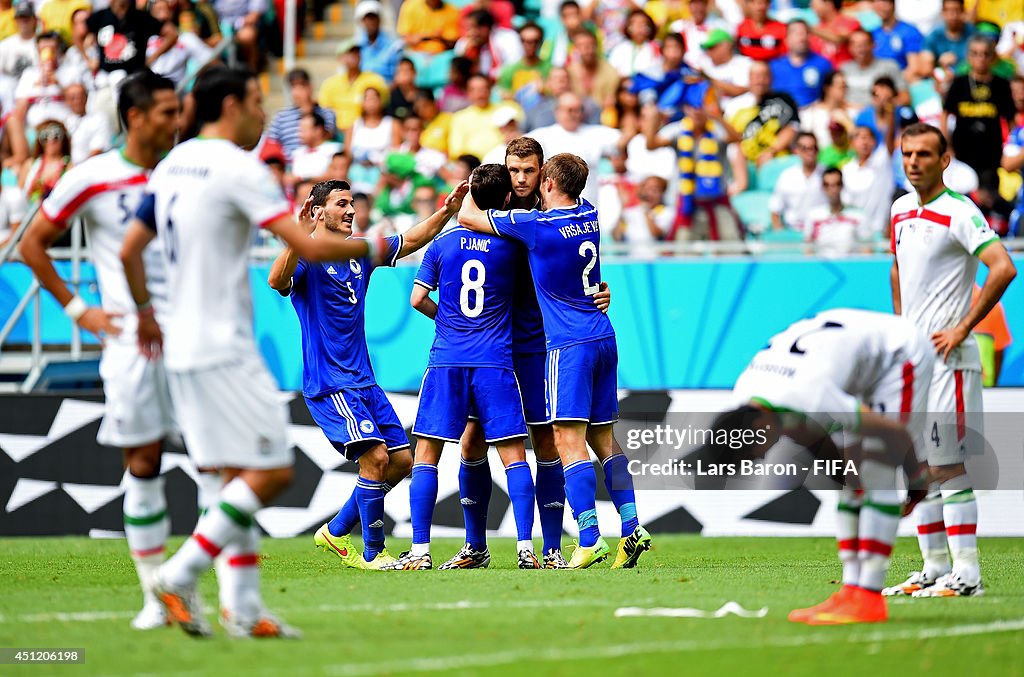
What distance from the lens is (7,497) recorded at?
13641mm

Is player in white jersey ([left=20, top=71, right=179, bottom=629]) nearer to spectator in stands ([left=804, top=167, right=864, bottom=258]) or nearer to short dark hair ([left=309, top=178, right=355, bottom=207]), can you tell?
short dark hair ([left=309, top=178, right=355, bottom=207])

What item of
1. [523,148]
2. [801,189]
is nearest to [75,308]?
[523,148]

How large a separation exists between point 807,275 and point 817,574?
548 cm

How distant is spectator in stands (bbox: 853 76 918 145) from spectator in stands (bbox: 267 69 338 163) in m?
6.84

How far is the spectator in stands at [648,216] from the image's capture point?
52.4 feet

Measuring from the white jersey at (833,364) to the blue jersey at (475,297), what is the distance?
12.0ft

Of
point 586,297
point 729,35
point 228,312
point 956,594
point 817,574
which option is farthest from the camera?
point 729,35

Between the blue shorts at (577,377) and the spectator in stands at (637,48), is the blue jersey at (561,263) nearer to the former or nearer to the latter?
the blue shorts at (577,377)

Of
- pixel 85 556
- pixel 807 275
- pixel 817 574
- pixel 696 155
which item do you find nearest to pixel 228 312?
pixel 817 574

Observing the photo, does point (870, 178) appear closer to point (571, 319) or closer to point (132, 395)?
point (571, 319)

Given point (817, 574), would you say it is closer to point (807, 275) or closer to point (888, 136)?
point (807, 275)

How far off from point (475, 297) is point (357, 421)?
1.21 metres

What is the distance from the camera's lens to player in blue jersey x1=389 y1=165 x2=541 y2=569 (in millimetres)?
10141

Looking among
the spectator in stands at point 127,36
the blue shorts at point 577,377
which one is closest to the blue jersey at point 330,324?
the blue shorts at point 577,377
